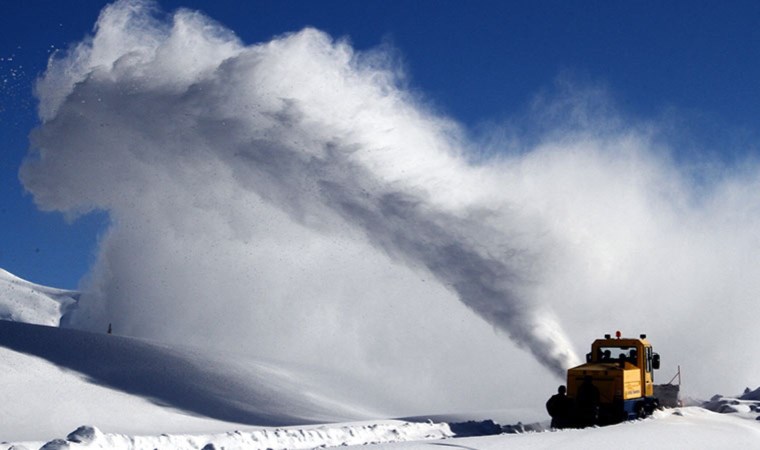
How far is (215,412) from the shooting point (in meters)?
17.9

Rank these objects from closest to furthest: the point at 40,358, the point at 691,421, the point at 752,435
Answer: the point at 752,435, the point at 691,421, the point at 40,358

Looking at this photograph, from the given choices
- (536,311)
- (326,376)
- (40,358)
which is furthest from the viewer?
(326,376)

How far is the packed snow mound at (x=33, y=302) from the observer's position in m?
114

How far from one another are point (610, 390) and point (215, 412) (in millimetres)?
9698

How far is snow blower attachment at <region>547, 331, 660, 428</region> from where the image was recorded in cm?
1700

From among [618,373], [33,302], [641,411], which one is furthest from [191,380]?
[33,302]

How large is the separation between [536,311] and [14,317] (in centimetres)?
10865

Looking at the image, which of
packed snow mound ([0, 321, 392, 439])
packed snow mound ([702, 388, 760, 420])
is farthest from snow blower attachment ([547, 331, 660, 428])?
packed snow mound ([0, 321, 392, 439])

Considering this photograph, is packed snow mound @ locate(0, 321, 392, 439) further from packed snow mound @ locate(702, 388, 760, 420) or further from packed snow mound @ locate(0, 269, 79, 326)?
packed snow mound @ locate(0, 269, 79, 326)

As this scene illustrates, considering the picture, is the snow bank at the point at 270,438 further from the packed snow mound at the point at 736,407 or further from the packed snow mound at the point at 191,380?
the packed snow mound at the point at 736,407

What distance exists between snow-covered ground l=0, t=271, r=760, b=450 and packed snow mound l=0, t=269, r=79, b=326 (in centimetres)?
9376

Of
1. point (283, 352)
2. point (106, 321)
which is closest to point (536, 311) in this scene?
point (283, 352)

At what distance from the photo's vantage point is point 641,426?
49.6ft

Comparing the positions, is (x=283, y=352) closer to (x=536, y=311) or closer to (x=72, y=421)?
(x=536, y=311)
